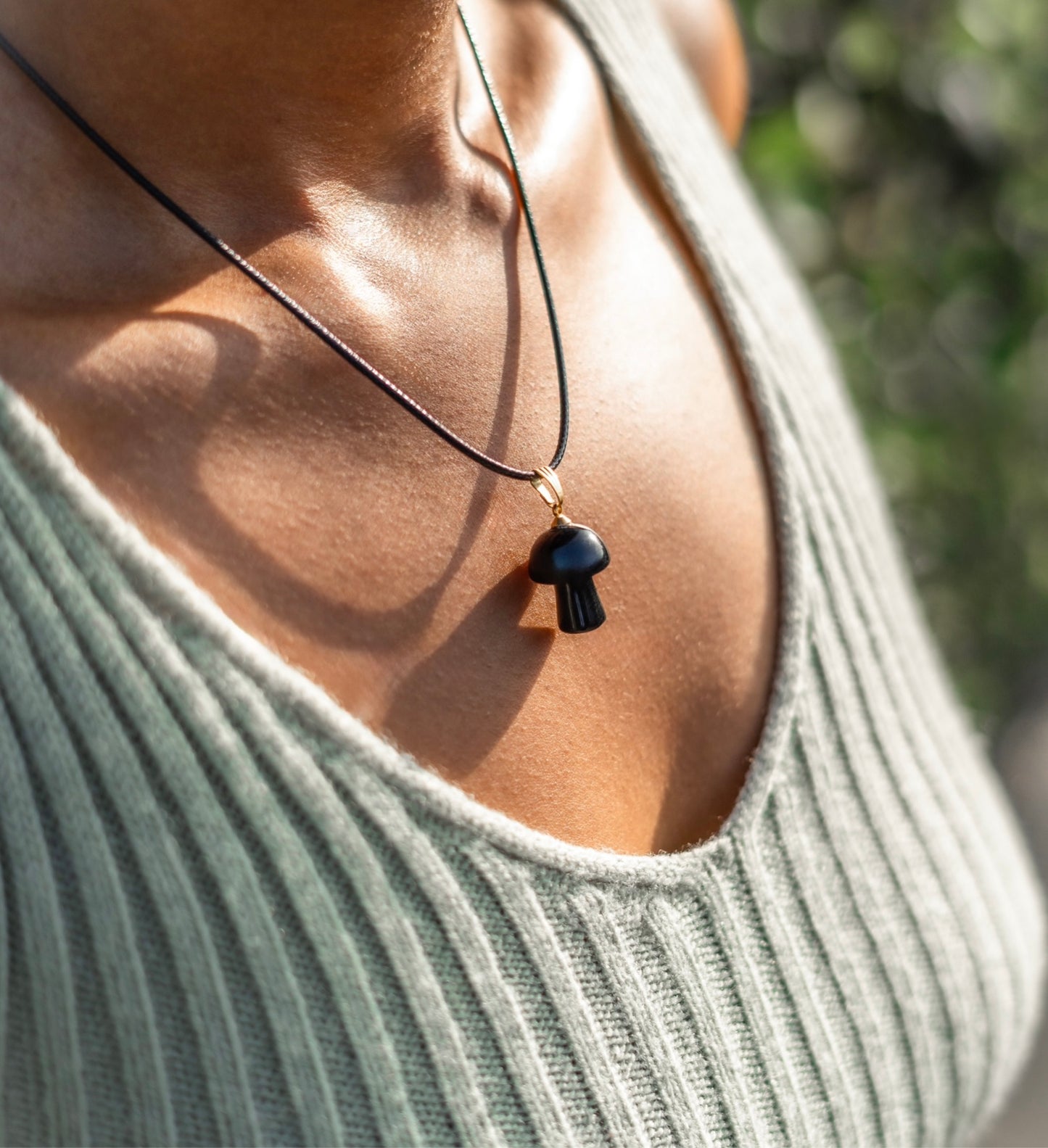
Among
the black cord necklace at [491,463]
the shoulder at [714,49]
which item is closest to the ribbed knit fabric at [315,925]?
the black cord necklace at [491,463]

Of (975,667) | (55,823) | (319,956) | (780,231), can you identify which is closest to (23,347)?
(55,823)

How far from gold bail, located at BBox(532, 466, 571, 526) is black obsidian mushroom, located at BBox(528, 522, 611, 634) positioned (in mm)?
23

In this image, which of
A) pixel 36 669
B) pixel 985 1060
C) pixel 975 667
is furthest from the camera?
pixel 975 667

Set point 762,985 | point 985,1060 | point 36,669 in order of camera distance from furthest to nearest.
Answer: point 985,1060 < point 762,985 < point 36,669

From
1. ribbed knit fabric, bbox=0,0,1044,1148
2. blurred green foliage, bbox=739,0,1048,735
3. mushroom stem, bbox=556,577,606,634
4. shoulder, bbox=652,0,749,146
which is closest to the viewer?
ribbed knit fabric, bbox=0,0,1044,1148

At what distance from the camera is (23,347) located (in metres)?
0.64

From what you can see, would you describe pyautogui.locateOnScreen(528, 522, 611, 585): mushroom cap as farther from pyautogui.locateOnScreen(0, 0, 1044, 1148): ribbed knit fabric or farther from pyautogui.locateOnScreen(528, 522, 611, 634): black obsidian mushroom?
pyautogui.locateOnScreen(0, 0, 1044, 1148): ribbed knit fabric

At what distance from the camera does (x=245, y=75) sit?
0.71 metres

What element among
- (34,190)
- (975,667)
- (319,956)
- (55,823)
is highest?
(34,190)

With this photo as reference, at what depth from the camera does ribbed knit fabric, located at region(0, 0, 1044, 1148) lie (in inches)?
24.1

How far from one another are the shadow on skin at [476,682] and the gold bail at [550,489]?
0.04 m

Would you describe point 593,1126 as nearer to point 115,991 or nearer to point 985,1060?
point 115,991

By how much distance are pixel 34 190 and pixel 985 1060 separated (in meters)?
0.86

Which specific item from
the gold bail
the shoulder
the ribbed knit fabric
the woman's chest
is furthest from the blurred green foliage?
the ribbed knit fabric
